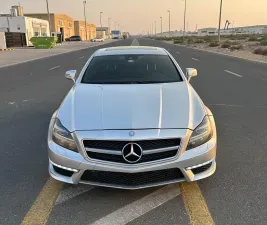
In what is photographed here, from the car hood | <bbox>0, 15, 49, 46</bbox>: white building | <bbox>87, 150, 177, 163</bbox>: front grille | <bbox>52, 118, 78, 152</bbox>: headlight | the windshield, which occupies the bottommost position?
<bbox>87, 150, 177, 163</bbox>: front grille

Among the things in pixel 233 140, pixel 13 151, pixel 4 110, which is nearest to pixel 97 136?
pixel 13 151

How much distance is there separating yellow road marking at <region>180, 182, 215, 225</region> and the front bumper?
0.26 meters

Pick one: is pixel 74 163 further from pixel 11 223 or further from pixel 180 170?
pixel 180 170

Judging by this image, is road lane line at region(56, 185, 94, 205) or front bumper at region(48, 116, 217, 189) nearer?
front bumper at region(48, 116, 217, 189)

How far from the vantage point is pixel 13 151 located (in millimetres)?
4520

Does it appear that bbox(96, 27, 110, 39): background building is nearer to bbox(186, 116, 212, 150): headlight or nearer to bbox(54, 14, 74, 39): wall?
bbox(54, 14, 74, 39): wall

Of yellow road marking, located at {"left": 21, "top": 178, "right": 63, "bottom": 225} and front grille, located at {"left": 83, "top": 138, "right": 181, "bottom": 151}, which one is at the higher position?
front grille, located at {"left": 83, "top": 138, "right": 181, "bottom": 151}

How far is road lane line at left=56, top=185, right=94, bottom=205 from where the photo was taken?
3150 mm

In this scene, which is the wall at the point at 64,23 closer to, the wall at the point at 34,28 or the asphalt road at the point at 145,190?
the wall at the point at 34,28

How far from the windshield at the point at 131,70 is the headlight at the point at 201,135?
125cm

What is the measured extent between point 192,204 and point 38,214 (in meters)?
1.54

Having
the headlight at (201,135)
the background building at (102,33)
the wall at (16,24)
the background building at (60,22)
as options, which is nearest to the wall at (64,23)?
the background building at (60,22)


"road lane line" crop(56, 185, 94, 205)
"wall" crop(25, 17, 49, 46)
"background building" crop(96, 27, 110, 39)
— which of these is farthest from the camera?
"background building" crop(96, 27, 110, 39)

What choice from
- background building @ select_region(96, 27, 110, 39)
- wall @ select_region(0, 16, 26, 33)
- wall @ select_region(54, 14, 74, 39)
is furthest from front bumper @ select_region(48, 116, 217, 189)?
background building @ select_region(96, 27, 110, 39)
